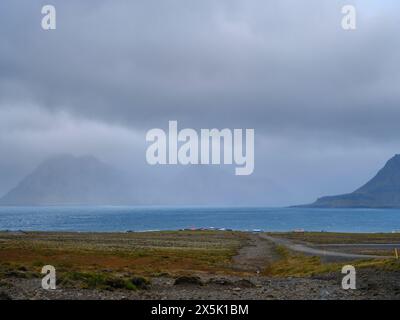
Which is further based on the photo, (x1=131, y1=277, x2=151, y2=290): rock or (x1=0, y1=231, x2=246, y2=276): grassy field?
(x1=0, y1=231, x2=246, y2=276): grassy field

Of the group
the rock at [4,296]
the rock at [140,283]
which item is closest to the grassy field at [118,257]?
the rock at [140,283]

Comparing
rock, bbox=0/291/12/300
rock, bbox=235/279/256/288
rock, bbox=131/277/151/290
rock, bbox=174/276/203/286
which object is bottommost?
rock, bbox=235/279/256/288

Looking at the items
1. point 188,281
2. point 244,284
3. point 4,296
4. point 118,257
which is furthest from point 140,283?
point 118,257

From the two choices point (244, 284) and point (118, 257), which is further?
point (118, 257)

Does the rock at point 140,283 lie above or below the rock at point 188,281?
above

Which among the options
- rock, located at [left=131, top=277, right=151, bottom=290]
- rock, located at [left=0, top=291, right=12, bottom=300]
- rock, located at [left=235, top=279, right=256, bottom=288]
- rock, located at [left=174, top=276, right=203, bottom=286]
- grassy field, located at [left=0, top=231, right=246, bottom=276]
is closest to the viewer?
rock, located at [left=0, top=291, right=12, bottom=300]

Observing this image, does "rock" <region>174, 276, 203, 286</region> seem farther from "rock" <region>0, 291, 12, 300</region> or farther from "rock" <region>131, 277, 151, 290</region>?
"rock" <region>0, 291, 12, 300</region>

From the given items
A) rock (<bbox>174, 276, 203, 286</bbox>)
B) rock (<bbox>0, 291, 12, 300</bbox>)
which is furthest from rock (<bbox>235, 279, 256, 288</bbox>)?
rock (<bbox>0, 291, 12, 300</bbox>)

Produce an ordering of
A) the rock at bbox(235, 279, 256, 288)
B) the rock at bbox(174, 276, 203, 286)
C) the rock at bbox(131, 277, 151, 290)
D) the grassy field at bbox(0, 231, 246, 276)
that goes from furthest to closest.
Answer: the grassy field at bbox(0, 231, 246, 276)
the rock at bbox(174, 276, 203, 286)
the rock at bbox(235, 279, 256, 288)
the rock at bbox(131, 277, 151, 290)

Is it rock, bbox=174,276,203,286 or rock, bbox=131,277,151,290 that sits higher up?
rock, bbox=131,277,151,290

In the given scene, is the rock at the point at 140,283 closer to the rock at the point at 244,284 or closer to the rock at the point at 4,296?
the rock at the point at 244,284

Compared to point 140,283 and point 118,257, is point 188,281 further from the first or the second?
point 118,257
